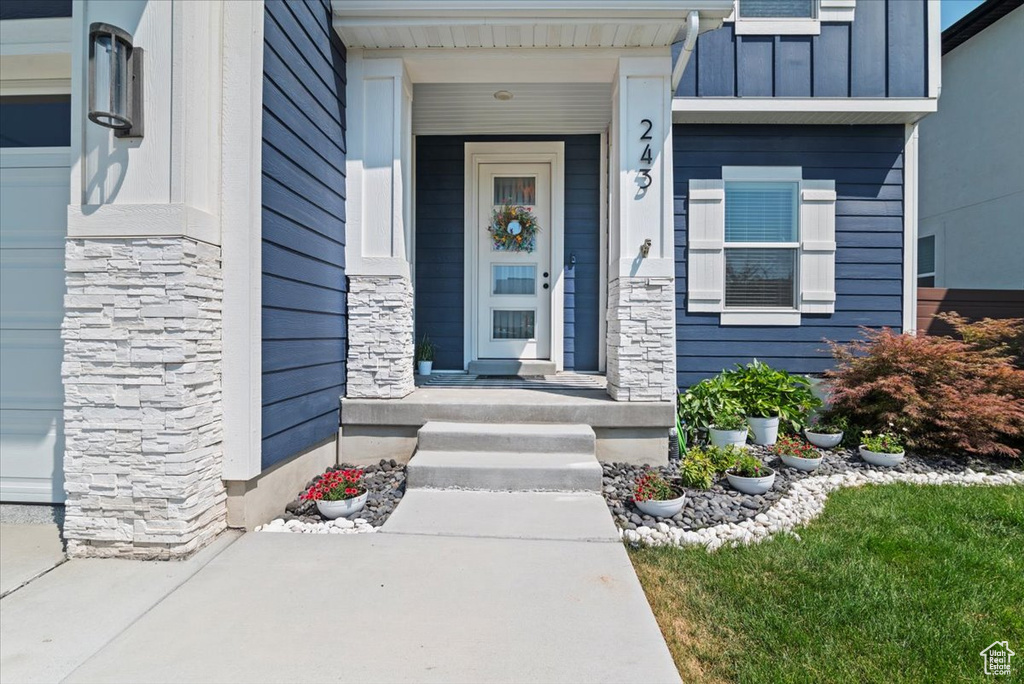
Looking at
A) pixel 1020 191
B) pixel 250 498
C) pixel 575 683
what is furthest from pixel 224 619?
pixel 1020 191

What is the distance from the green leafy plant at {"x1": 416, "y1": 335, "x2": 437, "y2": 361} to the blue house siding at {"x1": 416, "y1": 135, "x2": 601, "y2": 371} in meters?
0.06

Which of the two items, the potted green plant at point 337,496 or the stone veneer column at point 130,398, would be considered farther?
the potted green plant at point 337,496

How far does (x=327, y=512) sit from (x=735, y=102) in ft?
14.4

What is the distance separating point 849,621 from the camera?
5.61 feet

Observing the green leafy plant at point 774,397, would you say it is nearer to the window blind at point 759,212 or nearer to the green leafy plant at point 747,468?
the green leafy plant at point 747,468

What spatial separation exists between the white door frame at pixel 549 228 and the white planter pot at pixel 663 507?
2.35 meters

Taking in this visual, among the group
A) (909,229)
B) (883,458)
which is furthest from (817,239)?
(883,458)

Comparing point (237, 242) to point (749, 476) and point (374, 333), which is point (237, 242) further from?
point (749, 476)

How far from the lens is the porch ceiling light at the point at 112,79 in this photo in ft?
6.46

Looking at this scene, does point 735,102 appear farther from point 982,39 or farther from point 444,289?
point 982,39

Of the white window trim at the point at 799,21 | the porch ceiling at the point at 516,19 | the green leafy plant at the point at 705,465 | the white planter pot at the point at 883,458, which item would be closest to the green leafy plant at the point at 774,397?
the white planter pot at the point at 883,458

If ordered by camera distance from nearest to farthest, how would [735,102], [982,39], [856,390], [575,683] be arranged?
[575,683], [856,390], [735,102], [982,39]

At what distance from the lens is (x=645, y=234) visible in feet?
11.1

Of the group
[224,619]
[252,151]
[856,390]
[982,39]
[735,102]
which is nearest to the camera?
[224,619]
